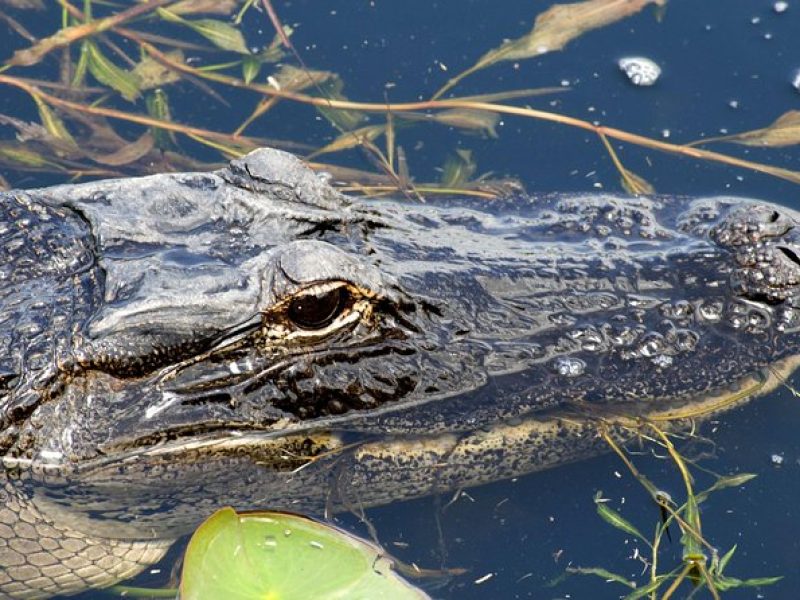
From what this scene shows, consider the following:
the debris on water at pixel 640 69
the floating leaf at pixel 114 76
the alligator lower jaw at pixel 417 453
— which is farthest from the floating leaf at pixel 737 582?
the floating leaf at pixel 114 76

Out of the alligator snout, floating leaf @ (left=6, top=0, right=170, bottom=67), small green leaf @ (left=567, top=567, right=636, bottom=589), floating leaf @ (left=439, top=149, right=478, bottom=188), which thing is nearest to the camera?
small green leaf @ (left=567, top=567, right=636, bottom=589)

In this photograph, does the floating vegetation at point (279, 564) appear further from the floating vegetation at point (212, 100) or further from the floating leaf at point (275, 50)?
the floating leaf at point (275, 50)

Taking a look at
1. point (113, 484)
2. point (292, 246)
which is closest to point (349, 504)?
point (113, 484)

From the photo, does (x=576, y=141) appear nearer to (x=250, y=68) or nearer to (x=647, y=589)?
(x=250, y=68)

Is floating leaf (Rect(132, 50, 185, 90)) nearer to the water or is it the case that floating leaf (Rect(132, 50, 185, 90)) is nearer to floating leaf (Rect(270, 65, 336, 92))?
the water

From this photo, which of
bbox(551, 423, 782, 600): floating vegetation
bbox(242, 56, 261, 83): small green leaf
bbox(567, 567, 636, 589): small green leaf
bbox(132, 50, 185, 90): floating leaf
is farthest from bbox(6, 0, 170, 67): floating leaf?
bbox(567, 567, 636, 589): small green leaf

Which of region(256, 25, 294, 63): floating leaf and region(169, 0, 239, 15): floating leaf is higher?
region(169, 0, 239, 15): floating leaf

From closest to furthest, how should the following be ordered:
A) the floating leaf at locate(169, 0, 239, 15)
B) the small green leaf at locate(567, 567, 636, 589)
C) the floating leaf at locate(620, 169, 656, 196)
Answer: the small green leaf at locate(567, 567, 636, 589) → the floating leaf at locate(620, 169, 656, 196) → the floating leaf at locate(169, 0, 239, 15)

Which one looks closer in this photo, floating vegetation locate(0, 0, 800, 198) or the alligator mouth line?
the alligator mouth line
